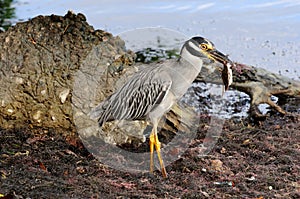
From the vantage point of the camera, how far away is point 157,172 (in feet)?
10.3

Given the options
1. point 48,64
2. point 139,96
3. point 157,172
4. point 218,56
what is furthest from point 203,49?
point 48,64

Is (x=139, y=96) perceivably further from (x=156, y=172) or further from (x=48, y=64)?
(x=48, y=64)

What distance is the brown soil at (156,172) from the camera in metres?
2.82

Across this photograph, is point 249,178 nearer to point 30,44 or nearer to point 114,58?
point 114,58

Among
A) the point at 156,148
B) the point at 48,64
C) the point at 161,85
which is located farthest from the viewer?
the point at 48,64

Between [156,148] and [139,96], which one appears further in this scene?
[156,148]

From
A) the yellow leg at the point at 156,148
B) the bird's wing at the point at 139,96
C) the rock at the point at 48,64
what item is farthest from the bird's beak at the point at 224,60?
the rock at the point at 48,64

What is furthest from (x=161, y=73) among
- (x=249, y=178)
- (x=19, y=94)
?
(x=19, y=94)

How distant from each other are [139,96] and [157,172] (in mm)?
567

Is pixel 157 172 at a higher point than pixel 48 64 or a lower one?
lower

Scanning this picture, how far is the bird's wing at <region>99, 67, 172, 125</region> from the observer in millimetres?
2709

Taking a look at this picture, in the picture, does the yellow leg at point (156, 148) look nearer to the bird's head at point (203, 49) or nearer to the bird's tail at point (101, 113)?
the bird's tail at point (101, 113)

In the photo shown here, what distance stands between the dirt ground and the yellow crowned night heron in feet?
1.04

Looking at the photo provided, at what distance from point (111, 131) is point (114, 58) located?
1.65ft
